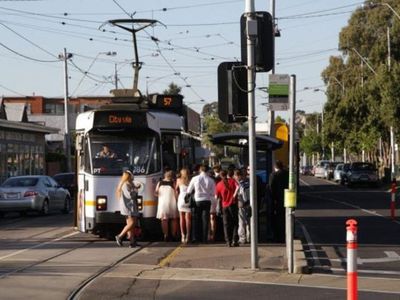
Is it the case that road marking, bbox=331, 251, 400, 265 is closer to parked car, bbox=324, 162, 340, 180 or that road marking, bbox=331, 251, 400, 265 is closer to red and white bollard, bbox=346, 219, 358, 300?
red and white bollard, bbox=346, 219, 358, 300

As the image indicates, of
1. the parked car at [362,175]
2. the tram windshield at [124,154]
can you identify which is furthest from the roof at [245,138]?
the parked car at [362,175]

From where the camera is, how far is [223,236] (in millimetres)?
18609

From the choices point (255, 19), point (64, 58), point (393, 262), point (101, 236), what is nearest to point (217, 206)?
point (101, 236)

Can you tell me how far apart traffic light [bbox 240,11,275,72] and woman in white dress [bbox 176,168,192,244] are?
532 cm

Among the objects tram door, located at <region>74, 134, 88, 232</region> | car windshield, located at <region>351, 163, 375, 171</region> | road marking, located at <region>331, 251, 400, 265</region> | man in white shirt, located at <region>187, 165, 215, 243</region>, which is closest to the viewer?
road marking, located at <region>331, 251, 400, 265</region>

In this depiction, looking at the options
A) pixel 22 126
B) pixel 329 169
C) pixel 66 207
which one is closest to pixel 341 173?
pixel 329 169

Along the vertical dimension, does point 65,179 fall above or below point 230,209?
above

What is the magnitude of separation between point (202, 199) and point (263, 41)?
5353mm

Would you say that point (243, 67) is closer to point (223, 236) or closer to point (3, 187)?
point (223, 236)

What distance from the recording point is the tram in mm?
17609

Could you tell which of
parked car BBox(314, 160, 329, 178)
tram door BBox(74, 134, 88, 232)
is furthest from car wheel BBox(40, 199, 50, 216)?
parked car BBox(314, 160, 329, 178)

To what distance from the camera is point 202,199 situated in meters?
17.4

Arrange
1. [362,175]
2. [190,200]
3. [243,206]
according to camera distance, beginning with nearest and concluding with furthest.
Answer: [243,206] → [190,200] → [362,175]

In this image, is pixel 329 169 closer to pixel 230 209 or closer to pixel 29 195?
pixel 29 195
